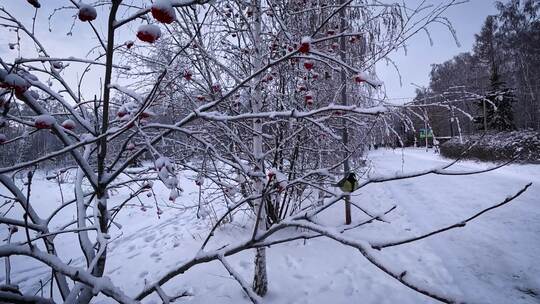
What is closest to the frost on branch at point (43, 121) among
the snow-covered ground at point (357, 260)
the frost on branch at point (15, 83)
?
the frost on branch at point (15, 83)

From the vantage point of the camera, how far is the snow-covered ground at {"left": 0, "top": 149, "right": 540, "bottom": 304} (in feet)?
11.6

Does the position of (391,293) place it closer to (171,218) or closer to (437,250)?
(437,250)

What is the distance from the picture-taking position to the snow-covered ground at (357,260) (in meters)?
3.55

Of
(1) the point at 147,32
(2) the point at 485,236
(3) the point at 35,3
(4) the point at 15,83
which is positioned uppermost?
(3) the point at 35,3

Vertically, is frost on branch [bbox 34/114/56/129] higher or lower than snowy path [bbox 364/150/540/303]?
higher

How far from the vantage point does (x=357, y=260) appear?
4.36 m

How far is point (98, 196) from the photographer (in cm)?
160

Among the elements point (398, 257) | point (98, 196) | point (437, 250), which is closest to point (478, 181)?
point (437, 250)

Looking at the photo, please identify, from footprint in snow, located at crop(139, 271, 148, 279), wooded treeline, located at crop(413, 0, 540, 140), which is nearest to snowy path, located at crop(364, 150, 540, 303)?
footprint in snow, located at crop(139, 271, 148, 279)

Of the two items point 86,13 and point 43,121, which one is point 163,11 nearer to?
point 86,13

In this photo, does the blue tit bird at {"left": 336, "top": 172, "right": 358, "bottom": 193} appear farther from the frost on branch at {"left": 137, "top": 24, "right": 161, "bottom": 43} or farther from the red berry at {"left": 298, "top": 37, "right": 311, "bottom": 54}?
the frost on branch at {"left": 137, "top": 24, "right": 161, "bottom": 43}

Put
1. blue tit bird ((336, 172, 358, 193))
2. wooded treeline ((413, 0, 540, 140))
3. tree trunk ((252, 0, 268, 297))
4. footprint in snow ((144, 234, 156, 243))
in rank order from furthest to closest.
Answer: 1. wooded treeline ((413, 0, 540, 140))
2. footprint in snow ((144, 234, 156, 243))
3. tree trunk ((252, 0, 268, 297))
4. blue tit bird ((336, 172, 358, 193))

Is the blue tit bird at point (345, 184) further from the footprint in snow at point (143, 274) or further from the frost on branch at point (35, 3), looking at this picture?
the footprint in snow at point (143, 274)

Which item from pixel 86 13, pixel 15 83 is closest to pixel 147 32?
pixel 86 13
